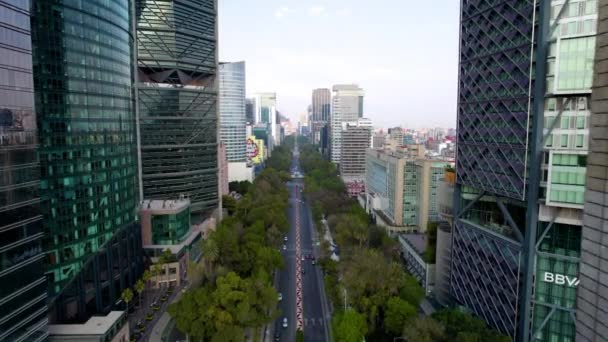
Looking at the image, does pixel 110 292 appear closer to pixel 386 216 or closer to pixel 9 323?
pixel 9 323

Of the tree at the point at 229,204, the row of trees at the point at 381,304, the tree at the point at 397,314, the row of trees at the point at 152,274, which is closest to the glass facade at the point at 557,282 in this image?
the row of trees at the point at 381,304

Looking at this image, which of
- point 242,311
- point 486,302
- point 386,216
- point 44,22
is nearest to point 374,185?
point 386,216

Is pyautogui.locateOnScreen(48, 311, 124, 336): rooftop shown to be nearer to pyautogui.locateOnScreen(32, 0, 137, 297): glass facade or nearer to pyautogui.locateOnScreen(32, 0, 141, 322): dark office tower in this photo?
pyautogui.locateOnScreen(32, 0, 141, 322): dark office tower

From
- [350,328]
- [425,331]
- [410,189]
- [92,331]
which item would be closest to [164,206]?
[92,331]

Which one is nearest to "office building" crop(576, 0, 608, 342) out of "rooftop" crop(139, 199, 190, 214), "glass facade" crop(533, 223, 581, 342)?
"glass facade" crop(533, 223, 581, 342)

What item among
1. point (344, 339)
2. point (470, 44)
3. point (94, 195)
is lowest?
point (344, 339)

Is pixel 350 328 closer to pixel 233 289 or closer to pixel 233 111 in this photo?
pixel 233 289
